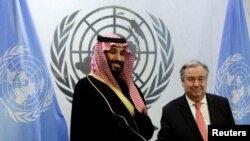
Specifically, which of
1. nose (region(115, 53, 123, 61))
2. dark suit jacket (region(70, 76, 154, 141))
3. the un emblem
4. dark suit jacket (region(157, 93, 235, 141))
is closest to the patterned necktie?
dark suit jacket (region(157, 93, 235, 141))

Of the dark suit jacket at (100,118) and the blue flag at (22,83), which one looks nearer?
the dark suit jacket at (100,118)

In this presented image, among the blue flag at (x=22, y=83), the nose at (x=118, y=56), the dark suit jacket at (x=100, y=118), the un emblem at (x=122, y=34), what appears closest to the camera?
the dark suit jacket at (x=100, y=118)

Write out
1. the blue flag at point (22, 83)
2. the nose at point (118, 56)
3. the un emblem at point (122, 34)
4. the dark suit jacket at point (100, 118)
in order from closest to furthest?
the dark suit jacket at point (100, 118)
the nose at point (118, 56)
the blue flag at point (22, 83)
the un emblem at point (122, 34)

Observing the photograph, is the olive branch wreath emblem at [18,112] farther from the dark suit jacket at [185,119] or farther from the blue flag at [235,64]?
the blue flag at [235,64]

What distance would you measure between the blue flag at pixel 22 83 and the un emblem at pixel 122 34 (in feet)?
0.94

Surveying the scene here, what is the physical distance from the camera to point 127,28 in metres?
3.17

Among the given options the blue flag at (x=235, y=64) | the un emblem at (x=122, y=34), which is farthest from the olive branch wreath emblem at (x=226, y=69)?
the un emblem at (x=122, y=34)

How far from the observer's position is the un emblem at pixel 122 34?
10.1 feet

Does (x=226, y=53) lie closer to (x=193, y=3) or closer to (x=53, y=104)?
(x=193, y=3)

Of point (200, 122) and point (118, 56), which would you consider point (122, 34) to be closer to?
point (118, 56)

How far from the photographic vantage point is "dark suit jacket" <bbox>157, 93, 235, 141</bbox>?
2.04 meters

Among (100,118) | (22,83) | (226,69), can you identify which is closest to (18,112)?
(22,83)

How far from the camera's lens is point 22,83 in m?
2.74

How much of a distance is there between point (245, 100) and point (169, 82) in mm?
735
